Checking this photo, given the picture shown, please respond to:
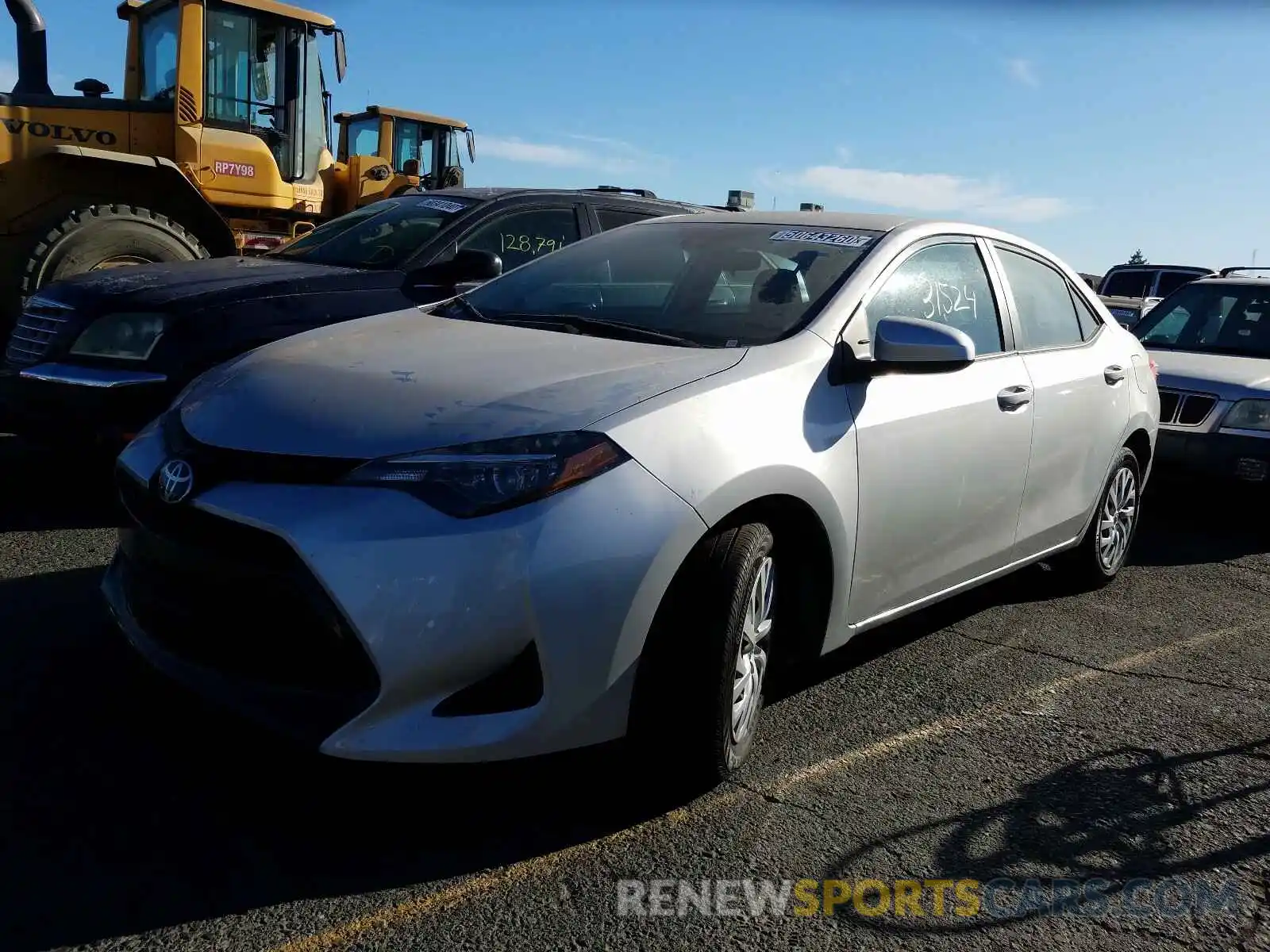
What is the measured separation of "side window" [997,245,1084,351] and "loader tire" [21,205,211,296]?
208 inches

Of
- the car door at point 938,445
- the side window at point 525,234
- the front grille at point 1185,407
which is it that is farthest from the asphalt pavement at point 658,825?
the front grille at point 1185,407

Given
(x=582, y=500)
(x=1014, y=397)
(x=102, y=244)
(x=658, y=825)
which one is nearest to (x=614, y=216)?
(x=102, y=244)

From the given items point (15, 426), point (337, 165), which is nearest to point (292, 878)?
point (15, 426)

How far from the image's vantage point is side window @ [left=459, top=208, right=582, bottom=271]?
6.65 m

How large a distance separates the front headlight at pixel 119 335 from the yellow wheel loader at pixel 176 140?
101 inches

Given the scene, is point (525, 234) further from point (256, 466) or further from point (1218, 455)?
point (1218, 455)

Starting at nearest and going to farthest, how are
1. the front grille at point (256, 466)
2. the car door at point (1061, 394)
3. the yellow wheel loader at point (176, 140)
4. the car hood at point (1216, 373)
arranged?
1. the front grille at point (256, 466)
2. the car door at point (1061, 394)
3. the car hood at point (1216, 373)
4. the yellow wheel loader at point (176, 140)

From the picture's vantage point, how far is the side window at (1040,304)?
4699mm

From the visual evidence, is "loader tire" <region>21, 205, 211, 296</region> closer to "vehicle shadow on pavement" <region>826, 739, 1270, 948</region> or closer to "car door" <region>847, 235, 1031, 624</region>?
"car door" <region>847, 235, 1031, 624</region>

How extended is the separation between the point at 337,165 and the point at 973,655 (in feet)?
34.3

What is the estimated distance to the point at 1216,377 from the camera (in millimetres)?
7562

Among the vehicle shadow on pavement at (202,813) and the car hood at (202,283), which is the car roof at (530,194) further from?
the vehicle shadow on pavement at (202,813)

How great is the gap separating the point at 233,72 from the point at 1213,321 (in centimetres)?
820

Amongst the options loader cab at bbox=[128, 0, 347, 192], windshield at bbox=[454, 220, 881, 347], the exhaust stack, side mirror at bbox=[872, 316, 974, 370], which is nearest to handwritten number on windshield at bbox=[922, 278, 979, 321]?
windshield at bbox=[454, 220, 881, 347]
